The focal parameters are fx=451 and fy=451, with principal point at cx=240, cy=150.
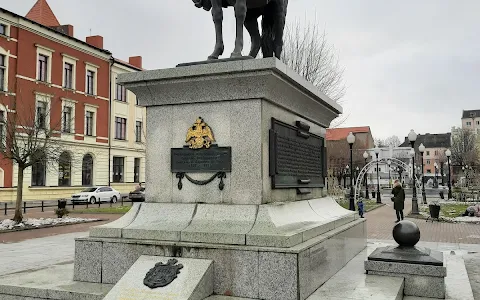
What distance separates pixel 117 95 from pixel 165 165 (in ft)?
139

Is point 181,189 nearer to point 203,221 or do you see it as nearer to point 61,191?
point 203,221

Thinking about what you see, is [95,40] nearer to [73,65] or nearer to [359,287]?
[73,65]

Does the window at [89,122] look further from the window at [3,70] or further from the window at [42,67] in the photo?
the window at [3,70]

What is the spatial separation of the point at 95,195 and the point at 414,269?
114ft

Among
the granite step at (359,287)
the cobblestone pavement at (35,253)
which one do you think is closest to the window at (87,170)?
the cobblestone pavement at (35,253)

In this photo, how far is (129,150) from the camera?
1890 inches

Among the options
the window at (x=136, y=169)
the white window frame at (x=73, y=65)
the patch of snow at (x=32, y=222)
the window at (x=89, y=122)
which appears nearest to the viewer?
the patch of snow at (x=32, y=222)

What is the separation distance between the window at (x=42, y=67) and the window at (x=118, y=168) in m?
11.4

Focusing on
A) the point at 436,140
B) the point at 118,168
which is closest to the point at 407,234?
the point at 118,168

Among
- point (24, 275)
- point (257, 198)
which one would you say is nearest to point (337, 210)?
point (257, 198)

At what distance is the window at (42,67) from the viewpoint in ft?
124

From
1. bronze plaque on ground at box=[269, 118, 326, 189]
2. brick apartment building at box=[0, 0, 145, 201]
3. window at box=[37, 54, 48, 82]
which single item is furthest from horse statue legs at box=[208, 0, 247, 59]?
window at box=[37, 54, 48, 82]

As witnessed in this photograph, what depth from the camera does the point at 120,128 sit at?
156ft

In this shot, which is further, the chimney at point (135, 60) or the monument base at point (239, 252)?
the chimney at point (135, 60)
